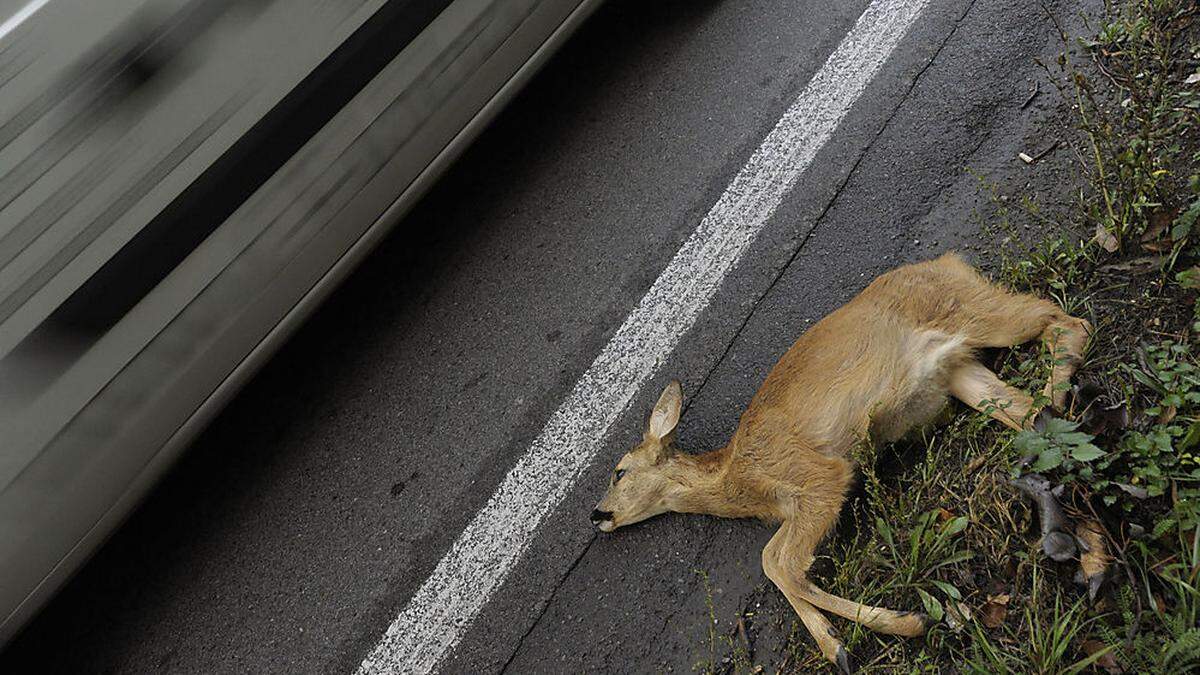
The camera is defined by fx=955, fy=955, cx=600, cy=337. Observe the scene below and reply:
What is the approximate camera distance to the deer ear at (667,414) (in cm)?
320

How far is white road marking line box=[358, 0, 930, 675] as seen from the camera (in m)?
3.23

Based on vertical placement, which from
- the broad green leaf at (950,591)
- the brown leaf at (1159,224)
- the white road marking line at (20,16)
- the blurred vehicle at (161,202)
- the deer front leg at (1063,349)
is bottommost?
the broad green leaf at (950,591)

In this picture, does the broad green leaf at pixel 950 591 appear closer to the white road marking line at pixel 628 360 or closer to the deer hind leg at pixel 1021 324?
the deer hind leg at pixel 1021 324

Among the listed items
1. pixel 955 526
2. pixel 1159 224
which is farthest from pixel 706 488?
pixel 1159 224

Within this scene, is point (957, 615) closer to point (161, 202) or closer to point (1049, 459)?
point (1049, 459)

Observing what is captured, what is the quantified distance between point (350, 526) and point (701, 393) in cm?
138

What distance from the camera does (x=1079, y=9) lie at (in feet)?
13.6

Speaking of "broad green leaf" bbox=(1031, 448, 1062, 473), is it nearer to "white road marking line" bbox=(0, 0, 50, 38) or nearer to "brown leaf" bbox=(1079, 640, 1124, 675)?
"brown leaf" bbox=(1079, 640, 1124, 675)

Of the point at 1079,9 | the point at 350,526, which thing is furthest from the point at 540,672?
the point at 1079,9

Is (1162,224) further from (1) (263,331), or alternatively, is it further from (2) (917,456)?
(1) (263,331)

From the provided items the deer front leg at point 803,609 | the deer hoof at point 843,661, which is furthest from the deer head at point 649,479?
the deer hoof at point 843,661

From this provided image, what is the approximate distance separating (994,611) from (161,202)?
2.62 metres

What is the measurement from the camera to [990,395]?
2986 mm

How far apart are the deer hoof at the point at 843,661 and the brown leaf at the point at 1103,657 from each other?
23.8 inches
